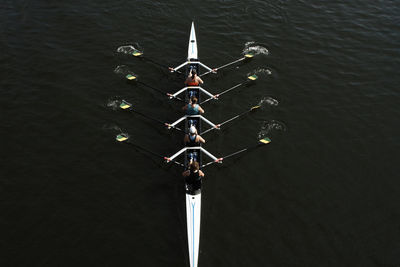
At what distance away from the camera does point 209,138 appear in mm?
20047

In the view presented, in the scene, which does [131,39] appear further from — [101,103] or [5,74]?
[5,74]

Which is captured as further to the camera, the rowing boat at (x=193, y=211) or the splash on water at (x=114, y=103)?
the splash on water at (x=114, y=103)

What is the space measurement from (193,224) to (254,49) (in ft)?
51.9

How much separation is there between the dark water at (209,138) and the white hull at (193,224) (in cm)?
53

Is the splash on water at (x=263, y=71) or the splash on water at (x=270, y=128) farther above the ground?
the splash on water at (x=263, y=71)

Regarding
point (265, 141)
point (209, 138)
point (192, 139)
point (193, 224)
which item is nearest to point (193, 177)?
point (193, 224)

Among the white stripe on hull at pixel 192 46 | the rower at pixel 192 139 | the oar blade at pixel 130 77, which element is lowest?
the rower at pixel 192 139

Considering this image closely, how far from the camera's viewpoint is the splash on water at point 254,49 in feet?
84.7

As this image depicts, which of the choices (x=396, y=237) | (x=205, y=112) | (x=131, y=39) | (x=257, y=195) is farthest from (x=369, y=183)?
(x=131, y=39)

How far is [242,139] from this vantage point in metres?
20.1

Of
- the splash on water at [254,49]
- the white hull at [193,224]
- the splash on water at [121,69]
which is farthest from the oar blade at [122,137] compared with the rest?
the splash on water at [254,49]

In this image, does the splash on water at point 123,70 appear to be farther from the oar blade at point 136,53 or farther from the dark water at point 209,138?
the oar blade at point 136,53

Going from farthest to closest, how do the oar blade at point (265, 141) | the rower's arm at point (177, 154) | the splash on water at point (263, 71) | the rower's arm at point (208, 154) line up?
the splash on water at point (263, 71), the oar blade at point (265, 141), the rower's arm at point (208, 154), the rower's arm at point (177, 154)

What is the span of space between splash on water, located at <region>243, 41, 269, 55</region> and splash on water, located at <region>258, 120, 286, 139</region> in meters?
7.38
